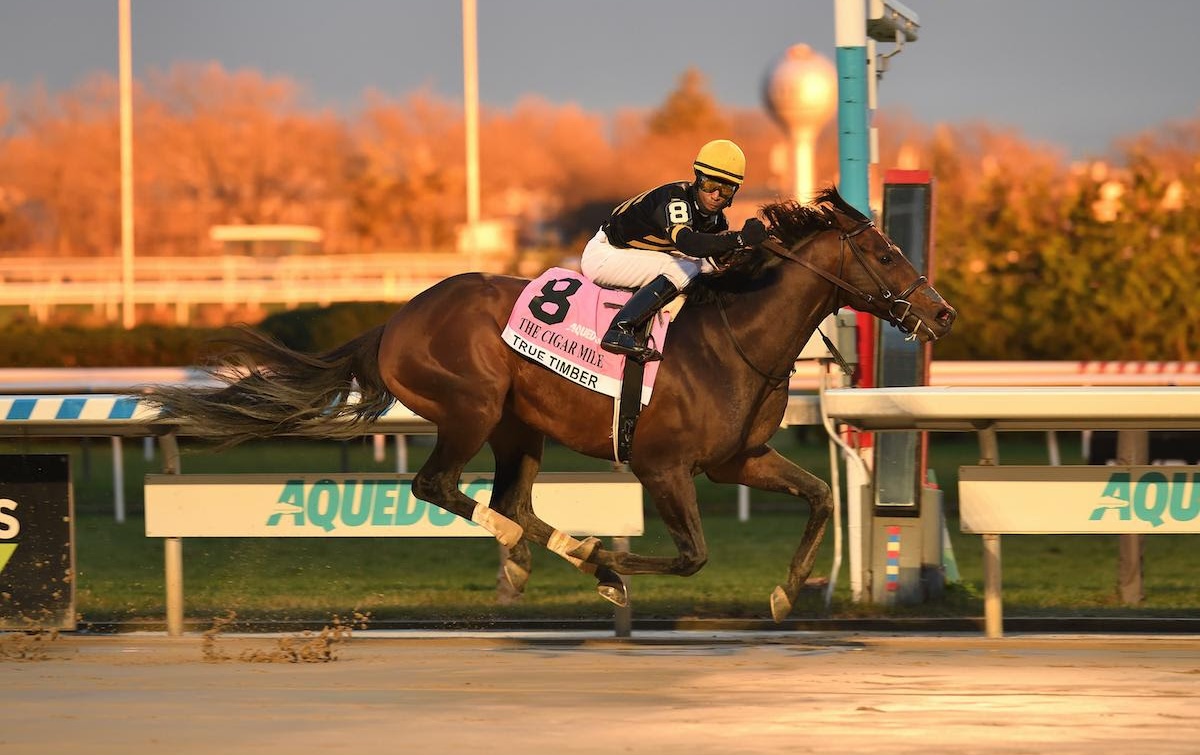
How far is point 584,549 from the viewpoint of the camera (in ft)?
19.7

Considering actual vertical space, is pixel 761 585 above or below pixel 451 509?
below

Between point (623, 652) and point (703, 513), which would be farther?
point (703, 513)

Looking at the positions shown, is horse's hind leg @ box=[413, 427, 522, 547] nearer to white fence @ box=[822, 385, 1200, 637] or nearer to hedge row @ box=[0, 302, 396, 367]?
white fence @ box=[822, 385, 1200, 637]

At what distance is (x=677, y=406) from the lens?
231 inches

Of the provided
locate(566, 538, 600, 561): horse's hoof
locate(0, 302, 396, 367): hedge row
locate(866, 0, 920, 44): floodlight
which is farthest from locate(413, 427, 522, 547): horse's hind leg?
locate(0, 302, 396, 367): hedge row

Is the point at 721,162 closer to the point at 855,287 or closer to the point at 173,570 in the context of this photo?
the point at 855,287

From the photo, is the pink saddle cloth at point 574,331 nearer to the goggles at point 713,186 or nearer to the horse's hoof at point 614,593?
the goggles at point 713,186

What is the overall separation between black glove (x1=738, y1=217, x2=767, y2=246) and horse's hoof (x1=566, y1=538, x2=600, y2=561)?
1.15 m

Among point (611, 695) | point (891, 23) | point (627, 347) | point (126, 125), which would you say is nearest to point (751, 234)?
point (627, 347)

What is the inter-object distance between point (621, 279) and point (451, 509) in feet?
3.35

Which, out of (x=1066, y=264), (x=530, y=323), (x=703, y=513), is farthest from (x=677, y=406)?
(x=1066, y=264)

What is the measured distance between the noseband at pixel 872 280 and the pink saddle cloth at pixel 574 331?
0.49 metres

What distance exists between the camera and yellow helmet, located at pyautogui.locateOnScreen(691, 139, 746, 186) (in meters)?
5.87

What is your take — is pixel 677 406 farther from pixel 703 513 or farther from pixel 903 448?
pixel 703 513
